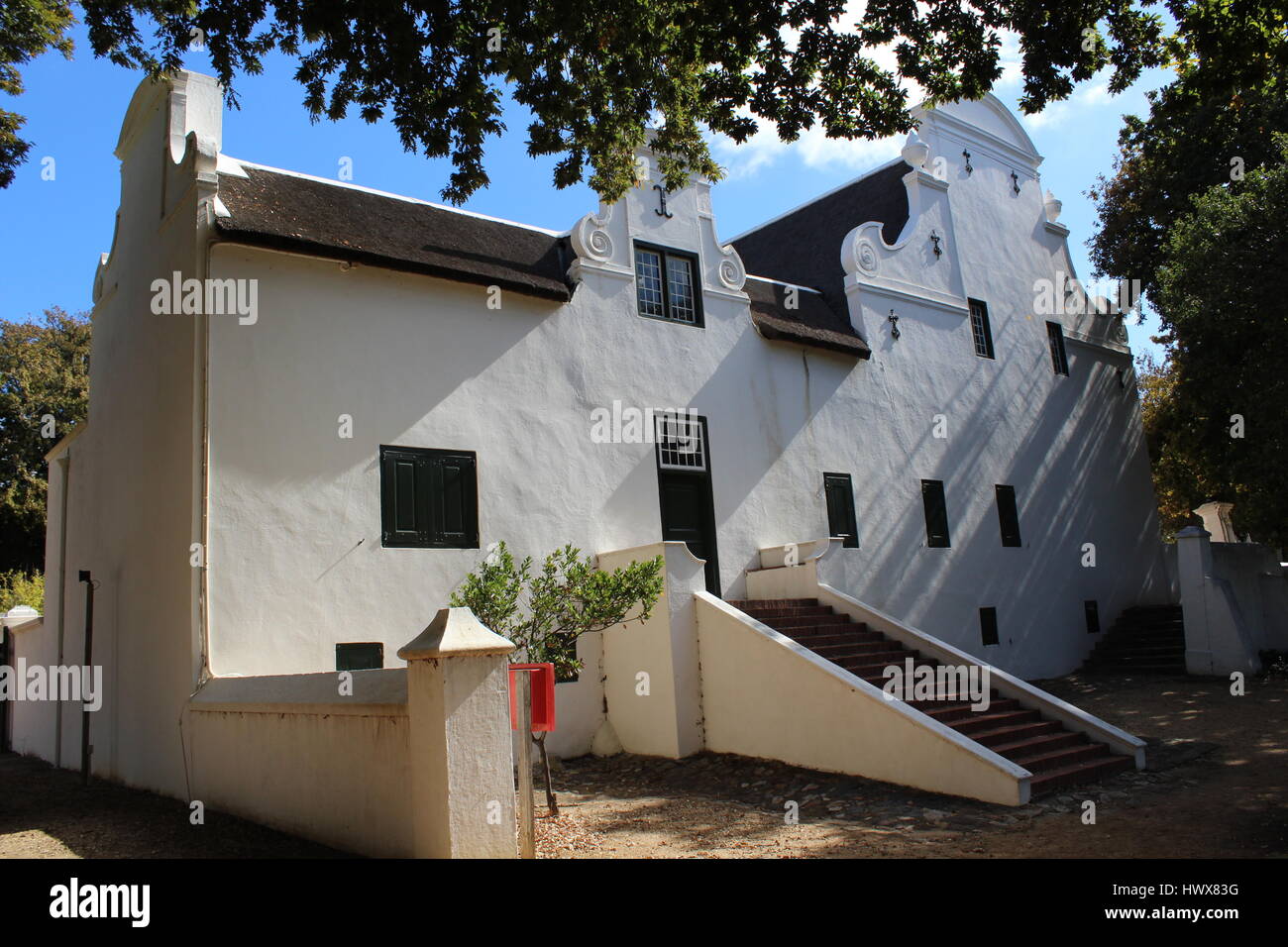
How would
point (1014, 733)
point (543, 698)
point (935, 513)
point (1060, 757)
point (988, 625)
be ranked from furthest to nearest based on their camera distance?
point (988, 625), point (935, 513), point (1014, 733), point (1060, 757), point (543, 698)

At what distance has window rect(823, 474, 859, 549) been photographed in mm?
16000

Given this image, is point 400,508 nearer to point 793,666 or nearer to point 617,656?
point 617,656

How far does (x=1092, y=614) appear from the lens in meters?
20.1

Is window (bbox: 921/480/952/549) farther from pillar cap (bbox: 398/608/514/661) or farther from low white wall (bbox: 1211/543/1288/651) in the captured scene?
pillar cap (bbox: 398/608/514/661)

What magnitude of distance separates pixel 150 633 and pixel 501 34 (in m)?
7.69

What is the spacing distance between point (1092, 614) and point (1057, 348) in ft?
19.7

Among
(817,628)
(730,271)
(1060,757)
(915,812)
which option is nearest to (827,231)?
(730,271)

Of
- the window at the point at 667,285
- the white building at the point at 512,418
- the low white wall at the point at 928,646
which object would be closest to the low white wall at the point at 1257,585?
the white building at the point at 512,418

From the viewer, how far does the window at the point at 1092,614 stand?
20.0 m

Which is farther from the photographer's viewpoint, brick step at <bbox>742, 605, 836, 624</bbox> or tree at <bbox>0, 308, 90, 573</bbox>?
tree at <bbox>0, 308, 90, 573</bbox>


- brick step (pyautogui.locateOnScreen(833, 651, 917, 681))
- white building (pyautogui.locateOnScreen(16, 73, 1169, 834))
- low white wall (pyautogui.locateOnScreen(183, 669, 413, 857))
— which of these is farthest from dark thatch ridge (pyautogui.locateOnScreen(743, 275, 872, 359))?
low white wall (pyautogui.locateOnScreen(183, 669, 413, 857))

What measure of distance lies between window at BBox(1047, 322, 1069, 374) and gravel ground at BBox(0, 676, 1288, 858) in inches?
416

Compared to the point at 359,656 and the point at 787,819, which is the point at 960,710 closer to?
the point at 787,819
